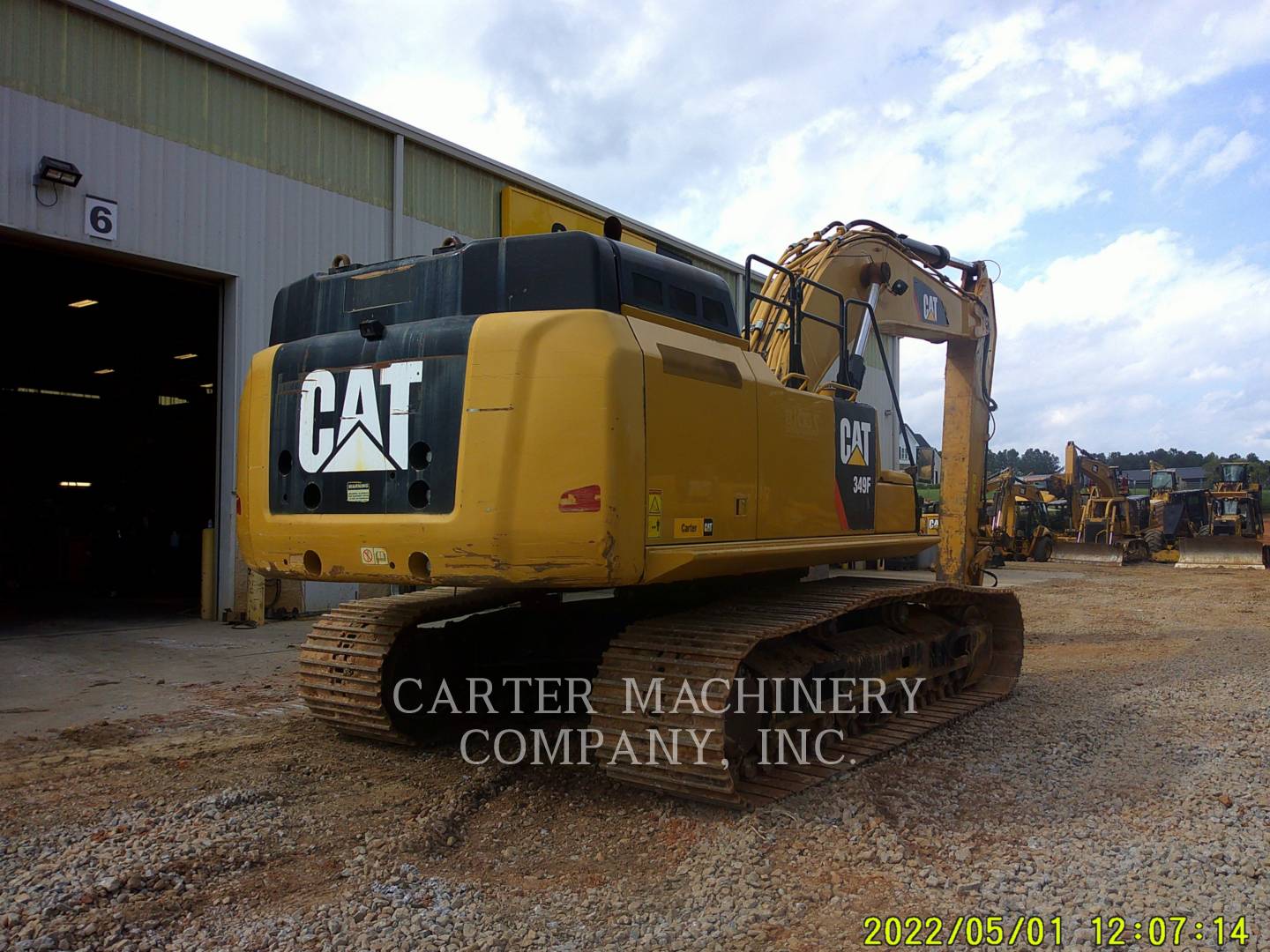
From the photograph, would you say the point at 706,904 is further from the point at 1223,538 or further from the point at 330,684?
the point at 1223,538

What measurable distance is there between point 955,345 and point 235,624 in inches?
330

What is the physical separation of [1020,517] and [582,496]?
23363mm

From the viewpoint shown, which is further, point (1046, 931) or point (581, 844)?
point (581, 844)

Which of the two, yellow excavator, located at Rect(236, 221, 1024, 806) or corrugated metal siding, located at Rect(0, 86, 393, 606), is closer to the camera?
yellow excavator, located at Rect(236, 221, 1024, 806)

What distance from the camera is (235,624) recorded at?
11.1 metres

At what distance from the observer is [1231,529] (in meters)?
→ 27.1

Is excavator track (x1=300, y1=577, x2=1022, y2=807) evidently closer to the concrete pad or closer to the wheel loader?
the concrete pad

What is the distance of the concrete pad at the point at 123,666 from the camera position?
695 centimetres

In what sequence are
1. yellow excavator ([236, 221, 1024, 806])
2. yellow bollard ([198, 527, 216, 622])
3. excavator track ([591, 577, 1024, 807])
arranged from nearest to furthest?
yellow excavator ([236, 221, 1024, 806]) → excavator track ([591, 577, 1024, 807]) → yellow bollard ([198, 527, 216, 622])

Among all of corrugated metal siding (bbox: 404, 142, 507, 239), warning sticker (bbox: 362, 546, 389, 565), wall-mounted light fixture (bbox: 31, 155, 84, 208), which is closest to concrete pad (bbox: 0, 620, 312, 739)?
warning sticker (bbox: 362, 546, 389, 565)

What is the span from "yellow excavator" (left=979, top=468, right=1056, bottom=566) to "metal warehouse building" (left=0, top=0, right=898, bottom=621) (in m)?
9.89

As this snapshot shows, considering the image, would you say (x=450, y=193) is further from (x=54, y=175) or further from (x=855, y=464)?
(x=855, y=464)

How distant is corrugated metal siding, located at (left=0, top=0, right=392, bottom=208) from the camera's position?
30.4 ft

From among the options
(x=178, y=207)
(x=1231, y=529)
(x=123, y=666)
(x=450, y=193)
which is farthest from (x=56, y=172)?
(x=1231, y=529)
